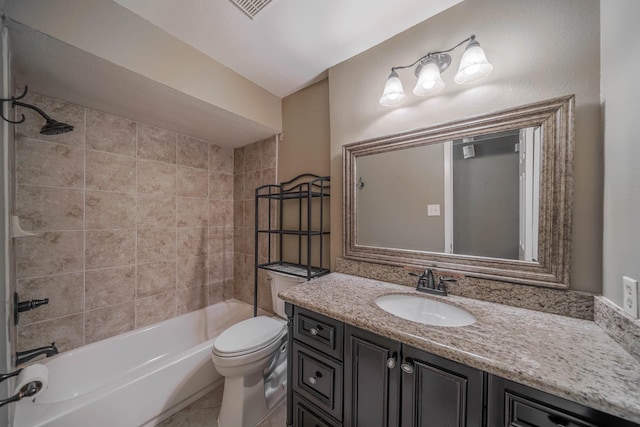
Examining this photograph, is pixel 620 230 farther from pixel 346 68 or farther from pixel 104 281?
pixel 104 281

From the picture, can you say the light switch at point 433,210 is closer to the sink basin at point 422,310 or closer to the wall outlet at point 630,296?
→ the sink basin at point 422,310

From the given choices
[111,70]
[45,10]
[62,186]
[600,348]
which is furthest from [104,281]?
[600,348]

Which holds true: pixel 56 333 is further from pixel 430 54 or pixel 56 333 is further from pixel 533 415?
pixel 430 54

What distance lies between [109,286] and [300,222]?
1.54 metres

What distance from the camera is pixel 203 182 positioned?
7.27ft

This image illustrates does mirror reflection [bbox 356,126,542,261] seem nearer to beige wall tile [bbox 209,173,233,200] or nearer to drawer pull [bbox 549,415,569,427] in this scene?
drawer pull [bbox 549,415,569,427]

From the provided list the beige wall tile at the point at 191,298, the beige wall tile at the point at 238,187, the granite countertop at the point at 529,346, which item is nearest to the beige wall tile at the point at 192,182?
the beige wall tile at the point at 238,187

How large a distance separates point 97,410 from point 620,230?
2424mm

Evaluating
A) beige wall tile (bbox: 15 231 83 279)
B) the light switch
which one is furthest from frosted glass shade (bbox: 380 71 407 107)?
beige wall tile (bbox: 15 231 83 279)

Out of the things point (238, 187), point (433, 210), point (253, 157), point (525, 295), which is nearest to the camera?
point (525, 295)

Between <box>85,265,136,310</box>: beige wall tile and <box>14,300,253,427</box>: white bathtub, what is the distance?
0.29 meters

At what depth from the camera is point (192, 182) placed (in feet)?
7.00

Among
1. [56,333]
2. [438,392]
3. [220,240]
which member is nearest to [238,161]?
[220,240]

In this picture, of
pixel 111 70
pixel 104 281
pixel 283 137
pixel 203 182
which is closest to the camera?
pixel 111 70
